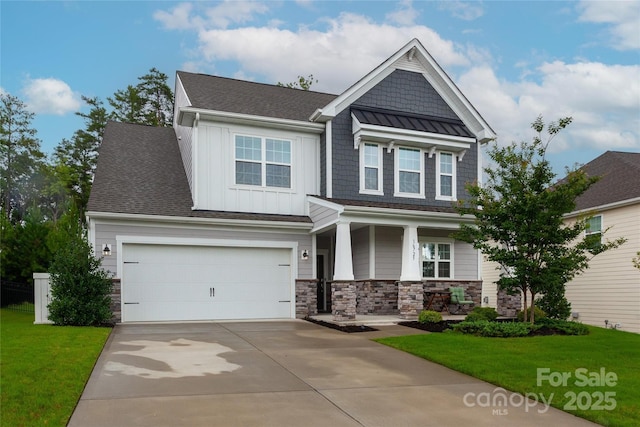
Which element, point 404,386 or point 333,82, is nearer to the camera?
point 404,386

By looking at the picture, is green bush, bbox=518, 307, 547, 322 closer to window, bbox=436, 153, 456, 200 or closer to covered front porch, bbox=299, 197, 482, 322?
covered front porch, bbox=299, 197, 482, 322

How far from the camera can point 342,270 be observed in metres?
14.8

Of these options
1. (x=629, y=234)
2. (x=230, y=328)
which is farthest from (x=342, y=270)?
(x=629, y=234)

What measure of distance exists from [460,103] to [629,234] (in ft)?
22.8

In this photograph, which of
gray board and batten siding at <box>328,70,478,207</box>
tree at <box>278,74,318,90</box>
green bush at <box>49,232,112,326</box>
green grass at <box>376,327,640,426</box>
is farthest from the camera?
tree at <box>278,74,318,90</box>

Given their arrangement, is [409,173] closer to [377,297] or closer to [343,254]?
[377,297]

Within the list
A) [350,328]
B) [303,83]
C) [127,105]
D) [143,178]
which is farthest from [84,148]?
[350,328]

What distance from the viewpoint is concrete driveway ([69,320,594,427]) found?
594 centimetres

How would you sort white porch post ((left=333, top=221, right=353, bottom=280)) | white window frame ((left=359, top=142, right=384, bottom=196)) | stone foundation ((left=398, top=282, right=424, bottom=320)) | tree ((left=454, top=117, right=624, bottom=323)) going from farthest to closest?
white window frame ((left=359, top=142, right=384, bottom=196))
stone foundation ((left=398, top=282, right=424, bottom=320))
white porch post ((left=333, top=221, right=353, bottom=280))
tree ((left=454, top=117, right=624, bottom=323))

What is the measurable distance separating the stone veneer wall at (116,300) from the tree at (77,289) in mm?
932

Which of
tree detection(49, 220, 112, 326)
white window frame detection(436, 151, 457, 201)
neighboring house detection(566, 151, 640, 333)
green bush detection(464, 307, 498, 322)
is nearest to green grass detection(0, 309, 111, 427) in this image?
tree detection(49, 220, 112, 326)

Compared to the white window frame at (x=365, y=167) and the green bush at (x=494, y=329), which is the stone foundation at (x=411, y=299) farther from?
the white window frame at (x=365, y=167)

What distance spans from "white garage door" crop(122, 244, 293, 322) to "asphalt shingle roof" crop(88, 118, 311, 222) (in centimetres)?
106

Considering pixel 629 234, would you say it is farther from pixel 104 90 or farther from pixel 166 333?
pixel 104 90
